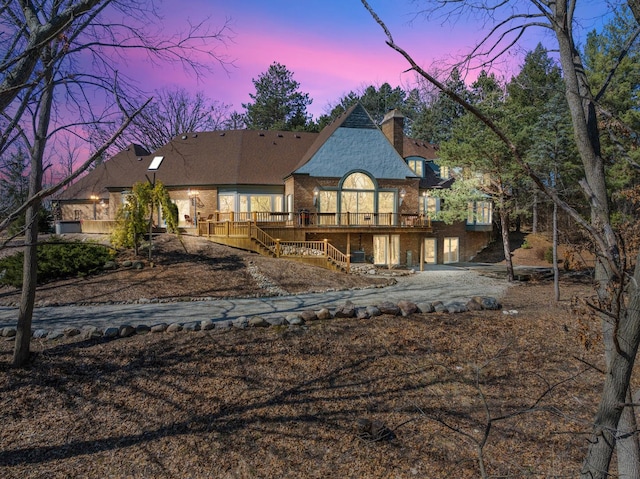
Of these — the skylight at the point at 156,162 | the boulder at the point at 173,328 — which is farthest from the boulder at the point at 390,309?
the skylight at the point at 156,162

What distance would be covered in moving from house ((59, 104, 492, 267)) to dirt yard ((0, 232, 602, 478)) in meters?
10.9

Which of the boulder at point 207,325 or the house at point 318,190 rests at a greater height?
the house at point 318,190

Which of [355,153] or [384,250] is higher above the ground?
[355,153]

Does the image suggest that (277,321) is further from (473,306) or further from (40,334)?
(473,306)

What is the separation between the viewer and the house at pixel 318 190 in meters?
20.0

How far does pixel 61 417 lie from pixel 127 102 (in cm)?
415

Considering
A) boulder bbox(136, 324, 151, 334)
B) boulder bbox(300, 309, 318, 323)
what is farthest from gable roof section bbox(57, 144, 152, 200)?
boulder bbox(300, 309, 318, 323)

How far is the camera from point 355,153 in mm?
21547

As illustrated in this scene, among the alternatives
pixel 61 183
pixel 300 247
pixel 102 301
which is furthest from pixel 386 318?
pixel 300 247

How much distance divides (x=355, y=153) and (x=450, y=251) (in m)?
9.02

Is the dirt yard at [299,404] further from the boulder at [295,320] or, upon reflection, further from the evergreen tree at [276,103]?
the evergreen tree at [276,103]

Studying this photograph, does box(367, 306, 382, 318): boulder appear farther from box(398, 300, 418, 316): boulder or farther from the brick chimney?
the brick chimney

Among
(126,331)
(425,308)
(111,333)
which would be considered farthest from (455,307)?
(111,333)

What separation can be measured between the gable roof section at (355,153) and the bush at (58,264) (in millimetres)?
11220
